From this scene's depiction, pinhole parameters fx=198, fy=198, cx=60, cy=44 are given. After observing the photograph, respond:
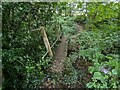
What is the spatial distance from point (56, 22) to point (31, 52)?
48 cm

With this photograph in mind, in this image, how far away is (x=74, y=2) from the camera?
194 cm

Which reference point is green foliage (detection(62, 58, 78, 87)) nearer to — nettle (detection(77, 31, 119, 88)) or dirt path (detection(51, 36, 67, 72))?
dirt path (detection(51, 36, 67, 72))

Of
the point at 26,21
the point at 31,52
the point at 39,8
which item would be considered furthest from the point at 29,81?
the point at 39,8

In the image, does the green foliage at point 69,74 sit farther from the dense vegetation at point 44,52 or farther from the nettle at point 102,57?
the nettle at point 102,57

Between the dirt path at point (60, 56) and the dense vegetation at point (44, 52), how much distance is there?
6 cm

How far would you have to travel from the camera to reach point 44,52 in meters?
2.08

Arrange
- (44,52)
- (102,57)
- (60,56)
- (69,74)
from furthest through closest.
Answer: (60,56) → (44,52) → (69,74) → (102,57)

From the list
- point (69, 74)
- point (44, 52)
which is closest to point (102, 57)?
point (69, 74)

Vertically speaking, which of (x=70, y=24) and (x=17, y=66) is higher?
(x=70, y=24)

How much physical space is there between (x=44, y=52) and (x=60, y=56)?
0.69 ft

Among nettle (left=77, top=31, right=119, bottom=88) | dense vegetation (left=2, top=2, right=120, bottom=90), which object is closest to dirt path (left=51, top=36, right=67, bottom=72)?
dense vegetation (left=2, top=2, right=120, bottom=90)

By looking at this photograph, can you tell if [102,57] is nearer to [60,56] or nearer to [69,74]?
[69,74]

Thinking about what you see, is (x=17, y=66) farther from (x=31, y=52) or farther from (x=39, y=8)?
(x=39, y=8)

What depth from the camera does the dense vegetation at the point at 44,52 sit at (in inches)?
59.1
